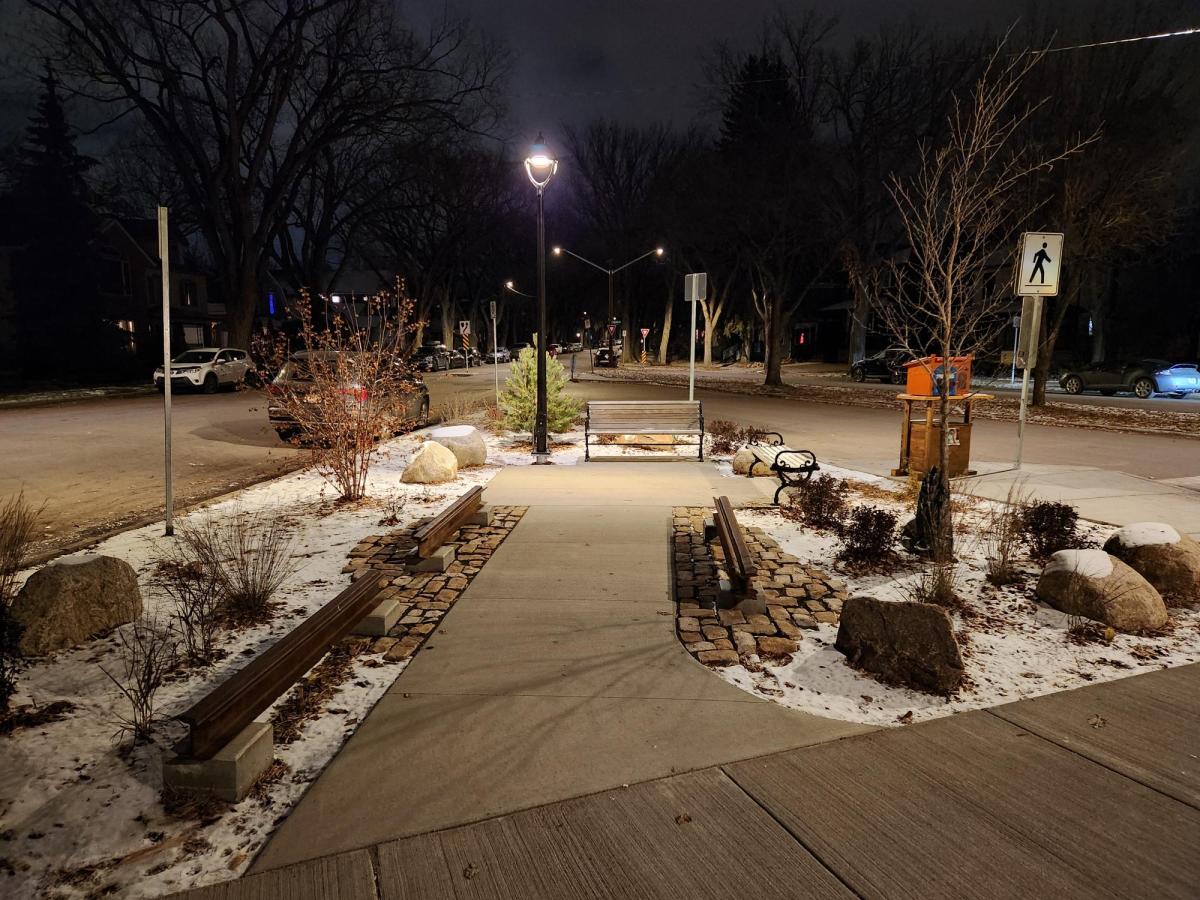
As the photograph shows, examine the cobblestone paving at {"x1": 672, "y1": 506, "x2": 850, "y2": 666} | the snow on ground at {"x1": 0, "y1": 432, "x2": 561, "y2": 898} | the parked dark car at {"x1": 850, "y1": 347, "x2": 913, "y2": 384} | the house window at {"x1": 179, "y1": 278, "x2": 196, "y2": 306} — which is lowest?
the snow on ground at {"x1": 0, "y1": 432, "x2": 561, "y2": 898}

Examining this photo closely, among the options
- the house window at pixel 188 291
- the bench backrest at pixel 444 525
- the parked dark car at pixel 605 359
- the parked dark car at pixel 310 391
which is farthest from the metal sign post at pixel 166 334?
the house window at pixel 188 291

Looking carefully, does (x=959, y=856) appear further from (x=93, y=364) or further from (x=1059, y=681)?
(x=93, y=364)

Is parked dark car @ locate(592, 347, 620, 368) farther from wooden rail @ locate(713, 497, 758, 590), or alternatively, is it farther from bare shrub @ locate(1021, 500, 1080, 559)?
wooden rail @ locate(713, 497, 758, 590)

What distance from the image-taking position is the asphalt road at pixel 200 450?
927 centimetres

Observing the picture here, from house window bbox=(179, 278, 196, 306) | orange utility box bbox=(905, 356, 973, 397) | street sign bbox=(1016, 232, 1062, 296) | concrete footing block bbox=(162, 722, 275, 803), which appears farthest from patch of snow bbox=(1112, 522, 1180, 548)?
house window bbox=(179, 278, 196, 306)

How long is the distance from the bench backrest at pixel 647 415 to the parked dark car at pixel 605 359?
1486 inches

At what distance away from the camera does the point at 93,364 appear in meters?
33.8

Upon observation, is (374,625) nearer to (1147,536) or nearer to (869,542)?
(869,542)

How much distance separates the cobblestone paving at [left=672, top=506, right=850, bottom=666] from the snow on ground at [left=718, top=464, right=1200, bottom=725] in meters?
0.14

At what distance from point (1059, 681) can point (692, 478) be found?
6247 millimetres

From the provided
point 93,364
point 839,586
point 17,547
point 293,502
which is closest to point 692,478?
point 839,586

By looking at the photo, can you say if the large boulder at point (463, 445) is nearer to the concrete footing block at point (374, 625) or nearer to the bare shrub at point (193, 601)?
the bare shrub at point (193, 601)

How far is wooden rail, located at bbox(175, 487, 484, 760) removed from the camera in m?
2.99

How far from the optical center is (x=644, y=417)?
485 inches
